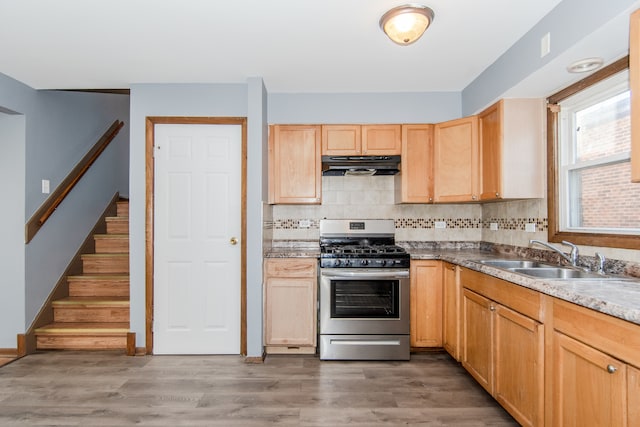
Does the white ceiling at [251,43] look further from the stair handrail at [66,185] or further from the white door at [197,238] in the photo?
the stair handrail at [66,185]

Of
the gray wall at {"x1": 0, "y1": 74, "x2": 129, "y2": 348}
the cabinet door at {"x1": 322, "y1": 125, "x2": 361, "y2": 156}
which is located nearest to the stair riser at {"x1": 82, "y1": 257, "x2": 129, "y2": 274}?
the gray wall at {"x1": 0, "y1": 74, "x2": 129, "y2": 348}

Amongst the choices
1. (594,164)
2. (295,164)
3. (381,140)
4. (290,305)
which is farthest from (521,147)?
(290,305)

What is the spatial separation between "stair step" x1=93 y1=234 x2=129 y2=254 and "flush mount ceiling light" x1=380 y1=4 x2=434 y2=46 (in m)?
3.48

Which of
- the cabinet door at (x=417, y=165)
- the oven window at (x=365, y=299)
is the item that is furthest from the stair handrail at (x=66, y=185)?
the cabinet door at (x=417, y=165)

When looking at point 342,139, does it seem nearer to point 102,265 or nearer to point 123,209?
point 102,265

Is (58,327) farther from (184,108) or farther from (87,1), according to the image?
(87,1)

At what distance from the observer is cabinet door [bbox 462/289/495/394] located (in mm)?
2256

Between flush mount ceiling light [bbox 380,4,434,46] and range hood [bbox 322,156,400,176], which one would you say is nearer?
flush mount ceiling light [bbox 380,4,434,46]

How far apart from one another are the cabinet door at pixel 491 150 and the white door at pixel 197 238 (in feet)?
6.96

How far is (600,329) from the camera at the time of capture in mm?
1382

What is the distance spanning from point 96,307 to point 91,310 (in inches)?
2.5

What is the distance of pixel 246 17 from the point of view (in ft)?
6.96

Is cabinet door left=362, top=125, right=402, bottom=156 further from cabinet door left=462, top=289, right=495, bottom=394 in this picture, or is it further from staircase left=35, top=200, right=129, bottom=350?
staircase left=35, top=200, right=129, bottom=350

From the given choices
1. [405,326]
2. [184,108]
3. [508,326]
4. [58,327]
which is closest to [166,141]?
[184,108]
